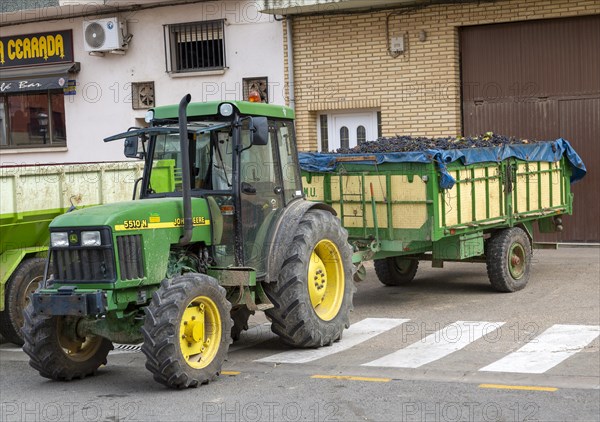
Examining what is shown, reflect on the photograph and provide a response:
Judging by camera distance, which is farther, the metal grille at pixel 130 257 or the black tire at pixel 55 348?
the black tire at pixel 55 348

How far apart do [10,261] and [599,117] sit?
10.5 metres

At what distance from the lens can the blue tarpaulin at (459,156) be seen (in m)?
12.9

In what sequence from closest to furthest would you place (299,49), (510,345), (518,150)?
(510,345)
(518,150)
(299,49)

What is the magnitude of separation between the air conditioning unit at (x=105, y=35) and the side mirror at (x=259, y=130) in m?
12.3

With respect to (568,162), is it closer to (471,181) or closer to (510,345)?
(471,181)

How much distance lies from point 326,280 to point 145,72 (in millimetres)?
11644

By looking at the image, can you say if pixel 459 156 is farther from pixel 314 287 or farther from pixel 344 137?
pixel 344 137

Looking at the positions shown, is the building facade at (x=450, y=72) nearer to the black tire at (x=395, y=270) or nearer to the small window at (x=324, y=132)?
the small window at (x=324, y=132)

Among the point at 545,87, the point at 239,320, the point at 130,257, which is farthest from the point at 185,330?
the point at 545,87

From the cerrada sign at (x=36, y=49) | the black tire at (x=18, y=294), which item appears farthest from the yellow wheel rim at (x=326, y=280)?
the cerrada sign at (x=36, y=49)

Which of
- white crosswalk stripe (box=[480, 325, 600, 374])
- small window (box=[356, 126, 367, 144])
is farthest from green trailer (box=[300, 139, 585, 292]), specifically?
small window (box=[356, 126, 367, 144])

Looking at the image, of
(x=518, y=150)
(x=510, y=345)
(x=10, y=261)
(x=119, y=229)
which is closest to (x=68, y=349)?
(x=119, y=229)

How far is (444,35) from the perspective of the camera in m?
18.7

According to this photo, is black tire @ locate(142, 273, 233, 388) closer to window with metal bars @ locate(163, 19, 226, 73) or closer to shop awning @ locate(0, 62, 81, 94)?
window with metal bars @ locate(163, 19, 226, 73)
